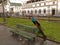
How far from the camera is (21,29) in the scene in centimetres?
1598

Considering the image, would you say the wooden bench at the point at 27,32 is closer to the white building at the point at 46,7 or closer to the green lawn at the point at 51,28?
the green lawn at the point at 51,28

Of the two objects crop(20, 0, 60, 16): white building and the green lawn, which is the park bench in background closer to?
the green lawn

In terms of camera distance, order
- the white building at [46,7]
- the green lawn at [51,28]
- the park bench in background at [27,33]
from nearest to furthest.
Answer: the park bench in background at [27,33] → the green lawn at [51,28] → the white building at [46,7]

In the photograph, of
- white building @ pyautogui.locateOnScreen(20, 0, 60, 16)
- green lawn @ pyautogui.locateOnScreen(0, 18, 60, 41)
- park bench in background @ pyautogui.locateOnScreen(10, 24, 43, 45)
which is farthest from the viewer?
white building @ pyautogui.locateOnScreen(20, 0, 60, 16)

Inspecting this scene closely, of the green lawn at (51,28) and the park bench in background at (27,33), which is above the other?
the park bench in background at (27,33)

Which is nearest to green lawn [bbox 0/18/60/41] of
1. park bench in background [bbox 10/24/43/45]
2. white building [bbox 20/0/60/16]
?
park bench in background [bbox 10/24/43/45]

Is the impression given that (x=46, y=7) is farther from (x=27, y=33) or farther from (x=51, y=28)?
A: (x=27, y=33)

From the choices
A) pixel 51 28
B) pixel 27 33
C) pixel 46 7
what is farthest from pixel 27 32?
pixel 46 7

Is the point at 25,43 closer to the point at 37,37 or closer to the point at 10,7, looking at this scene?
the point at 37,37

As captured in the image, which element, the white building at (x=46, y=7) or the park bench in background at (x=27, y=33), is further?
the white building at (x=46, y=7)

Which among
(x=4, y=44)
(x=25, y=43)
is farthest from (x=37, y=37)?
(x=4, y=44)

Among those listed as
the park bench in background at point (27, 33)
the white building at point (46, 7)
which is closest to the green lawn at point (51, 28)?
the park bench in background at point (27, 33)

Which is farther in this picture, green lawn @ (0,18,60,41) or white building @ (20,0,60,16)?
white building @ (20,0,60,16)

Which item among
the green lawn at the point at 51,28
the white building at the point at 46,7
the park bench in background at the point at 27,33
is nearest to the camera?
the park bench in background at the point at 27,33
